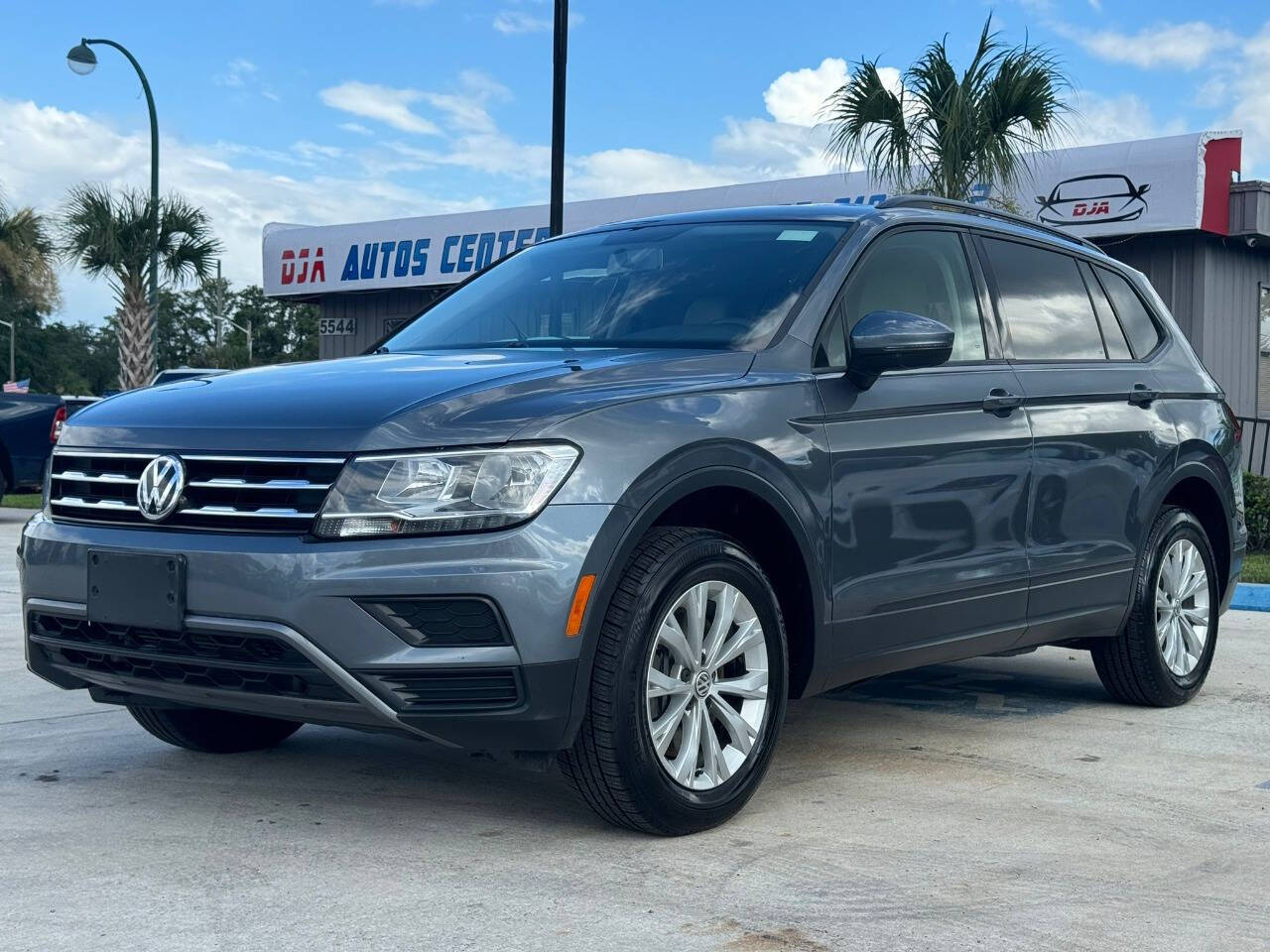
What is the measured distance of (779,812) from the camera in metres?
4.54

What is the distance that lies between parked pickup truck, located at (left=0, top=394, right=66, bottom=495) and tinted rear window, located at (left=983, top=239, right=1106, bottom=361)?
1216cm

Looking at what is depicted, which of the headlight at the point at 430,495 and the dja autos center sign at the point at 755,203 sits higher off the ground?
the dja autos center sign at the point at 755,203

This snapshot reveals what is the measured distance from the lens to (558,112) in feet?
45.5

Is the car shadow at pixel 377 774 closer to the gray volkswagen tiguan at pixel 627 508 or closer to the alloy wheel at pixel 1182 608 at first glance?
the gray volkswagen tiguan at pixel 627 508

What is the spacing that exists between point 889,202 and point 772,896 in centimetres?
270

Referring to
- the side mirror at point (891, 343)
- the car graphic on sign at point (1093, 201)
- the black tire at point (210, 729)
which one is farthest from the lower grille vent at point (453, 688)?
the car graphic on sign at point (1093, 201)

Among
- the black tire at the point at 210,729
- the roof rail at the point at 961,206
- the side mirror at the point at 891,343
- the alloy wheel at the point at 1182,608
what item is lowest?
the black tire at the point at 210,729

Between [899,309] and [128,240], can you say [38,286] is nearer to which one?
[128,240]

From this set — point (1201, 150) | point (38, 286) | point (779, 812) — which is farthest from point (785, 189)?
point (38, 286)

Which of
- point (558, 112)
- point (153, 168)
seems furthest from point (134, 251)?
point (558, 112)

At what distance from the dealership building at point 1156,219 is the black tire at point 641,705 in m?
11.3

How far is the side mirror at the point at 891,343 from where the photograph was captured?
4664 mm

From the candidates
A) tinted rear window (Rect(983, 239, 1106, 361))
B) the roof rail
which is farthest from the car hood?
tinted rear window (Rect(983, 239, 1106, 361))

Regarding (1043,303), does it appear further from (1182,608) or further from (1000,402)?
(1182,608)
